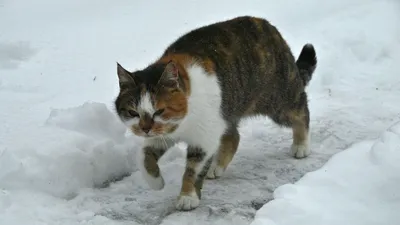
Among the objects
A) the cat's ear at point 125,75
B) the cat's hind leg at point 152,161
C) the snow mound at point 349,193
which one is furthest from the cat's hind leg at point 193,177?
the snow mound at point 349,193

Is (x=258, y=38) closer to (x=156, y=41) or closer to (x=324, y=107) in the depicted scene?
(x=324, y=107)

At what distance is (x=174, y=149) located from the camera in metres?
4.48

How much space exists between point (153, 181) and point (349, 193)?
1.37m

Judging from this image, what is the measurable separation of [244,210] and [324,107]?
7.30 ft

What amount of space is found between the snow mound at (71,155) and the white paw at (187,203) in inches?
26.1

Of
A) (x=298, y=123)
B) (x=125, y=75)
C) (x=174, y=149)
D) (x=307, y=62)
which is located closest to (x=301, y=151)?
(x=298, y=123)

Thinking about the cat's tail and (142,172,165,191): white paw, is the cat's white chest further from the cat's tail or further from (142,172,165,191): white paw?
the cat's tail

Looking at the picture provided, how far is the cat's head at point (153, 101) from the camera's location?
3.31 m

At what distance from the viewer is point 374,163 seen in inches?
119

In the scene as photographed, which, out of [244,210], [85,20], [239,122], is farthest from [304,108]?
[85,20]

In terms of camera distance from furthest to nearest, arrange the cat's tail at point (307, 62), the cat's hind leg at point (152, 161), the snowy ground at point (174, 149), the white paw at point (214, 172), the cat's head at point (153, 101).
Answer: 1. the cat's tail at point (307, 62)
2. the white paw at point (214, 172)
3. the cat's hind leg at point (152, 161)
4. the cat's head at point (153, 101)
5. the snowy ground at point (174, 149)

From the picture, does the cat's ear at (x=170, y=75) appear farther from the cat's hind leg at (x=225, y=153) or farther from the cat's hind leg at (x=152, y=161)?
the cat's hind leg at (x=225, y=153)

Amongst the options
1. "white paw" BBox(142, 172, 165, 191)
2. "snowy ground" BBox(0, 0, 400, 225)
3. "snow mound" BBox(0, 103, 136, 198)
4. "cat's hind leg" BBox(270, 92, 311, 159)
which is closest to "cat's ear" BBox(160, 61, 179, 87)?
"white paw" BBox(142, 172, 165, 191)

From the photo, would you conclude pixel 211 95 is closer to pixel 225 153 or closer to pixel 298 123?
pixel 225 153
